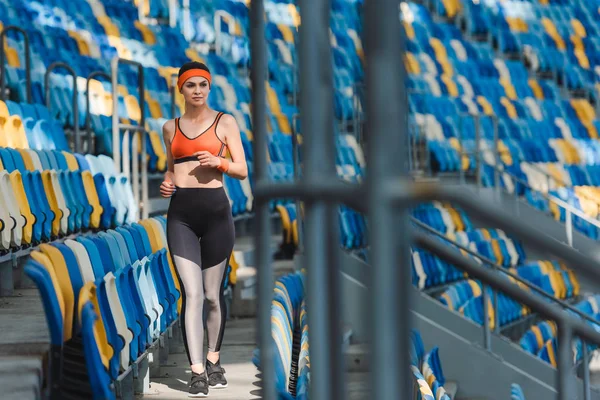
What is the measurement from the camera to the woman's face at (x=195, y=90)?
2.35 metres

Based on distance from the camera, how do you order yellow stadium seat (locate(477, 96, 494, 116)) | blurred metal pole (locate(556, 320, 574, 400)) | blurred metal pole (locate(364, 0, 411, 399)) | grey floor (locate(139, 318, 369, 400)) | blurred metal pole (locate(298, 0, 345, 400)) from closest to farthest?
blurred metal pole (locate(364, 0, 411, 399)) → blurred metal pole (locate(298, 0, 345, 400)) → blurred metal pole (locate(556, 320, 574, 400)) → grey floor (locate(139, 318, 369, 400)) → yellow stadium seat (locate(477, 96, 494, 116))

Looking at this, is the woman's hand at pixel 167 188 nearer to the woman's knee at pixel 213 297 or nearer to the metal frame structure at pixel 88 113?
the woman's knee at pixel 213 297

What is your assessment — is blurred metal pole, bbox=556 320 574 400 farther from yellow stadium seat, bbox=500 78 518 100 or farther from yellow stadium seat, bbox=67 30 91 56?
yellow stadium seat, bbox=500 78 518 100

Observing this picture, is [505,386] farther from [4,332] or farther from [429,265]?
[4,332]

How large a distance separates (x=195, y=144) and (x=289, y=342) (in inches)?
19.8

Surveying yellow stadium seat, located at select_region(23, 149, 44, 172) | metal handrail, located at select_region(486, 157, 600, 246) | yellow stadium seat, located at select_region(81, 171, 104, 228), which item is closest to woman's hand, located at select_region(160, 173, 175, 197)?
yellow stadium seat, located at select_region(23, 149, 44, 172)

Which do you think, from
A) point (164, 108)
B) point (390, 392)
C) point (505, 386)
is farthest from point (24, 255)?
point (164, 108)

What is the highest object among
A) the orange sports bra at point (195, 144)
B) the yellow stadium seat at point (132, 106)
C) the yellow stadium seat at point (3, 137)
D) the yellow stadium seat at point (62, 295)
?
the yellow stadium seat at point (132, 106)

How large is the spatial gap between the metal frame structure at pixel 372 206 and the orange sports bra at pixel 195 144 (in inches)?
52.3

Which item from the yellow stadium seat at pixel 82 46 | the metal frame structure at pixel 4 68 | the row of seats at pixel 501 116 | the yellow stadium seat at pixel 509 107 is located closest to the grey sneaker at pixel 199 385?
the metal frame structure at pixel 4 68

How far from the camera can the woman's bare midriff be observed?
236 centimetres

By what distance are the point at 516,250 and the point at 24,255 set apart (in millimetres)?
3783

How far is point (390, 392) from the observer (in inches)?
26.2

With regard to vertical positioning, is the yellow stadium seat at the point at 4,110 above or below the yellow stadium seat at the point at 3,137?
above
